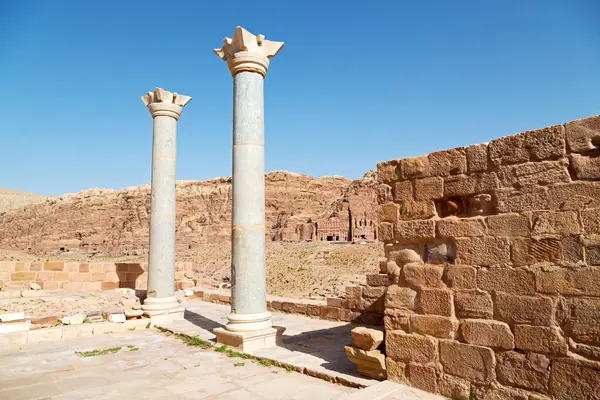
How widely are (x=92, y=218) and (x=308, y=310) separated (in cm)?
6416

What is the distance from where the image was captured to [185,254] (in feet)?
164

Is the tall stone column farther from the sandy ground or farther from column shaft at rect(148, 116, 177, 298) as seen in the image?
the sandy ground

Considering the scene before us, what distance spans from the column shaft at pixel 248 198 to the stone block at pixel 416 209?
3038 millimetres

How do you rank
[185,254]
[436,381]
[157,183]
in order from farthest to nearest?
[185,254]
[157,183]
[436,381]

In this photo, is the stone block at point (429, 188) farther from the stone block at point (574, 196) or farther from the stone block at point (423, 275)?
the stone block at point (574, 196)

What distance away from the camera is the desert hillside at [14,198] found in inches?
3920

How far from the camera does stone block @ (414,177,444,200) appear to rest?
4574 millimetres

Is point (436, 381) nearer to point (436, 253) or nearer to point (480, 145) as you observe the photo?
point (436, 253)

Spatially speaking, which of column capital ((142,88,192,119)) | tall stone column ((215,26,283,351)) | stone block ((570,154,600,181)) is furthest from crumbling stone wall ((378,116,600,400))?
column capital ((142,88,192,119))

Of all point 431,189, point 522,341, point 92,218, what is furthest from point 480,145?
point 92,218

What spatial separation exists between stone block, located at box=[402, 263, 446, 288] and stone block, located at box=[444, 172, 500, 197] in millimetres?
850

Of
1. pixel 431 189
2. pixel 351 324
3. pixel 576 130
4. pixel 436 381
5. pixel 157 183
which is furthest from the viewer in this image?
pixel 157 183

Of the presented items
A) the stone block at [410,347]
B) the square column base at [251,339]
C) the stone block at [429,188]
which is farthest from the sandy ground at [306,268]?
the stone block at [429,188]

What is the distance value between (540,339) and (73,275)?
50.8 ft
